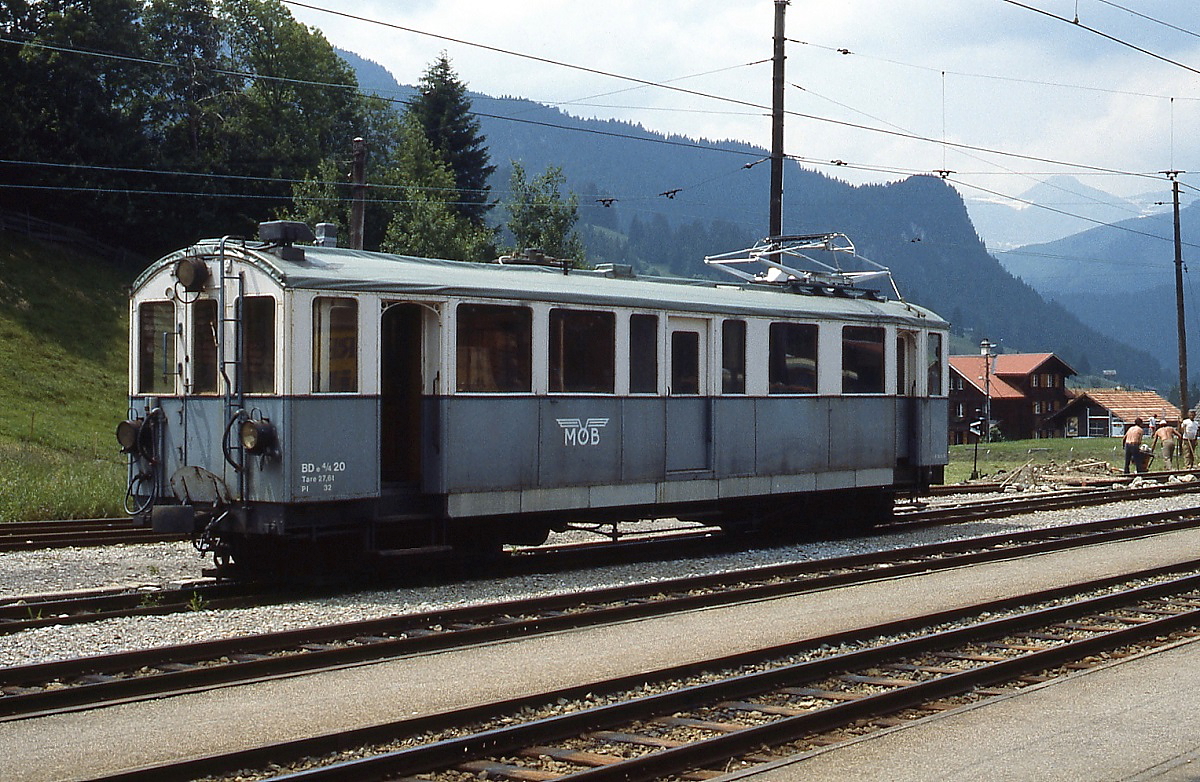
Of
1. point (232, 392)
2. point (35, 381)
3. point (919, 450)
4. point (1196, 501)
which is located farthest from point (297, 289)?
point (35, 381)

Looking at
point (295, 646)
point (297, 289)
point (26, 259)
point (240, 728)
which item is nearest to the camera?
point (240, 728)

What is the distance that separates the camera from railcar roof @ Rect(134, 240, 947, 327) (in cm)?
1295

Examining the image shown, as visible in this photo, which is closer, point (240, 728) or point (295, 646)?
point (240, 728)

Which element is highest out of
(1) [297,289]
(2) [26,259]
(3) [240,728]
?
(2) [26,259]

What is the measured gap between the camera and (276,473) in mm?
12453

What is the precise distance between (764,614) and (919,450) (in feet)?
27.5

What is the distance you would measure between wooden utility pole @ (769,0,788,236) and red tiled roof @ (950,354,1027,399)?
81.2 metres

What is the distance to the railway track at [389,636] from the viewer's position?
848 centimetres

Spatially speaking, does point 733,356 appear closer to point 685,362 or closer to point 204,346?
point 685,362

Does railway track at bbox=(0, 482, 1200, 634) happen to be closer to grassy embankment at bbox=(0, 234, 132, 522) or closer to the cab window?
the cab window

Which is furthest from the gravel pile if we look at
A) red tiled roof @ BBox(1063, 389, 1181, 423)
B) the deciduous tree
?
red tiled roof @ BBox(1063, 389, 1181, 423)

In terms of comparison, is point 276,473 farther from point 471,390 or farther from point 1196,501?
point 1196,501

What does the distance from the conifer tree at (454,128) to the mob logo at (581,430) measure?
5308cm

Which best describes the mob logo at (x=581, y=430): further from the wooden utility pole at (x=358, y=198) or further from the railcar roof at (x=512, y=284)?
the wooden utility pole at (x=358, y=198)
